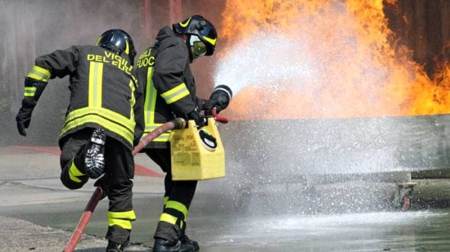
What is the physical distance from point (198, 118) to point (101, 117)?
0.71 metres

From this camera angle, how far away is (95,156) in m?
6.62

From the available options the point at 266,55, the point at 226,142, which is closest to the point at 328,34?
the point at 266,55

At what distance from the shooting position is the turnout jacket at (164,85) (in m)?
7.00

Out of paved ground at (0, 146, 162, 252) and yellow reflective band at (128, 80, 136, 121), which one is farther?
paved ground at (0, 146, 162, 252)

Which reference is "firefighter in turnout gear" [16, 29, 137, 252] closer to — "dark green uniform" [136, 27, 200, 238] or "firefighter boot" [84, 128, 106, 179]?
"firefighter boot" [84, 128, 106, 179]

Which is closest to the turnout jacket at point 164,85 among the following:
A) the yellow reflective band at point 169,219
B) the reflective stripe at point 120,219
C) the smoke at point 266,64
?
the yellow reflective band at point 169,219

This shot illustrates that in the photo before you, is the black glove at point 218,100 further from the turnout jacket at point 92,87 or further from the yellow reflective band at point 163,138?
the turnout jacket at point 92,87

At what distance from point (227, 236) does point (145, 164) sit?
6.38 metres

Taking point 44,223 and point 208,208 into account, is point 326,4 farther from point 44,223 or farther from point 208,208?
point 44,223

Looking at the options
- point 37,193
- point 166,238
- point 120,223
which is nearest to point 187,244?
point 166,238

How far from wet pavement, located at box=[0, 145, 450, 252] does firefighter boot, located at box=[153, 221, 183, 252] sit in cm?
31

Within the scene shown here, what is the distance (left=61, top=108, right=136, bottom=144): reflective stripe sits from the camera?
681 cm

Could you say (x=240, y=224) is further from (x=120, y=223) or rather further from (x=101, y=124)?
(x=101, y=124)

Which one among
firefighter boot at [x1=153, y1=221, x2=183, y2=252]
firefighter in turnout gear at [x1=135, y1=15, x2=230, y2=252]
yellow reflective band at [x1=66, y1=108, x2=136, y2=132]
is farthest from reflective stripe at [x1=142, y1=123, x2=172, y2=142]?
firefighter boot at [x1=153, y1=221, x2=183, y2=252]
